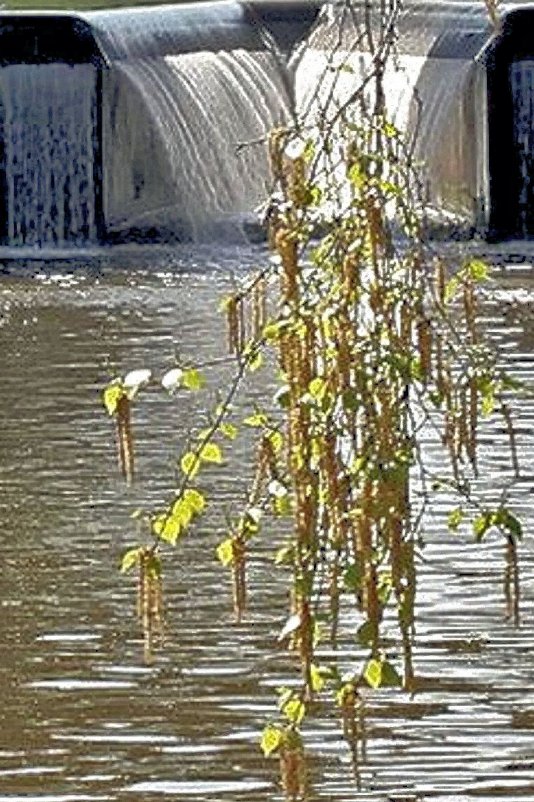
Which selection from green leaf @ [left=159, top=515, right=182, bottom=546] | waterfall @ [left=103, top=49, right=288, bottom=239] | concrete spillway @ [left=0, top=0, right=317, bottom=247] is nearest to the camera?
green leaf @ [left=159, top=515, right=182, bottom=546]

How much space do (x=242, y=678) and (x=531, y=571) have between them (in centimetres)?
181

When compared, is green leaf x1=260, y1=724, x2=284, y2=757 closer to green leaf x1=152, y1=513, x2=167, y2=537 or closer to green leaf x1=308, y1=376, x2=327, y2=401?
green leaf x1=152, y1=513, x2=167, y2=537

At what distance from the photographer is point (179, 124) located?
963 inches

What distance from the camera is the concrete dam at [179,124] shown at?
2314 centimetres

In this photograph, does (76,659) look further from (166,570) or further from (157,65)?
(157,65)

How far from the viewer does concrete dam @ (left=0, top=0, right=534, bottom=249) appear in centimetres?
2314

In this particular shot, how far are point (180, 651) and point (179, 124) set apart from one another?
1570 centimetres

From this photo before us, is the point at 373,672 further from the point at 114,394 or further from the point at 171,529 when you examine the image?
the point at 114,394

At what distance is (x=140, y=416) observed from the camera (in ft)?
45.5

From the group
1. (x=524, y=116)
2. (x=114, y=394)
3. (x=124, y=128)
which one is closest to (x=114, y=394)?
(x=114, y=394)

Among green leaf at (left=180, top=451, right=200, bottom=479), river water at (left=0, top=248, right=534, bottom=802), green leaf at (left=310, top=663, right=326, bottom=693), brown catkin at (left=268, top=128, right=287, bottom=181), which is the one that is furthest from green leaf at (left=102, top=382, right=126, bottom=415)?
river water at (left=0, top=248, right=534, bottom=802)

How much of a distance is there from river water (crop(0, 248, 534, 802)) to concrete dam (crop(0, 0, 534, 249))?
8104 mm

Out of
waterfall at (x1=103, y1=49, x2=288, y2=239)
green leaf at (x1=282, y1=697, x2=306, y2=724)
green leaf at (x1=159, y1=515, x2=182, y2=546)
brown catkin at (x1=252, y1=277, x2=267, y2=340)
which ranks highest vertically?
brown catkin at (x1=252, y1=277, x2=267, y2=340)

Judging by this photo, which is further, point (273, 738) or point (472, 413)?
point (472, 413)
